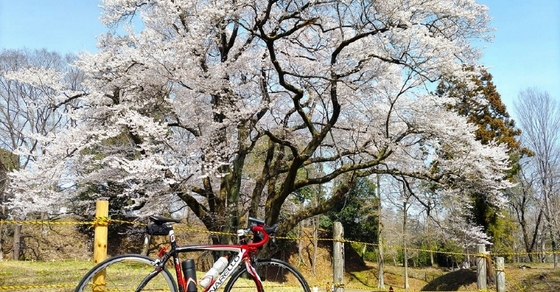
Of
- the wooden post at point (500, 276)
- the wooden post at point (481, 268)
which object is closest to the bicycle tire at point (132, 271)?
the wooden post at point (481, 268)

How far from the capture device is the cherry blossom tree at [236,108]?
31.0 feet

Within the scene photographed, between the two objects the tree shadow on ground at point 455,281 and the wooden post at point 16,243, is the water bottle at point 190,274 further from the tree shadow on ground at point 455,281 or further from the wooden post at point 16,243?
the wooden post at point 16,243

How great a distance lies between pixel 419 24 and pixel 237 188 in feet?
18.9

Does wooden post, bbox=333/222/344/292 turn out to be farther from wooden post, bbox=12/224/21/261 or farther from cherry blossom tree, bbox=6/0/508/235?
wooden post, bbox=12/224/21/261

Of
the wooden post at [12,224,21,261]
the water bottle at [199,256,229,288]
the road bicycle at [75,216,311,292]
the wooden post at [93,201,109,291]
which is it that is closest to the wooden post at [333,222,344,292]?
the road bicycle at [75,216,311,292]

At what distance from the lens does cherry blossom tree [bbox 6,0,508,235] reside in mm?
9453

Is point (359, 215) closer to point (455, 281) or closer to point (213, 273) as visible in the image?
point (455, 281)

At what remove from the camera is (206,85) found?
1005 cm

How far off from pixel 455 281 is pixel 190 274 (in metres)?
12.7

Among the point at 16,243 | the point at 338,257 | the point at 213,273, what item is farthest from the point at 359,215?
the point at 213,273

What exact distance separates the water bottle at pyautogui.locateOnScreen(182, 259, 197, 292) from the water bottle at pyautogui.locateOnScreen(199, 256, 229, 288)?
0.12 meters

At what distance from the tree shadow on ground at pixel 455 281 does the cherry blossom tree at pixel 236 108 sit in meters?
3.09

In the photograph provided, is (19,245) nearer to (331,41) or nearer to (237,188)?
(237,188)

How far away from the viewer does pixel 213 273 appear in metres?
3.27
